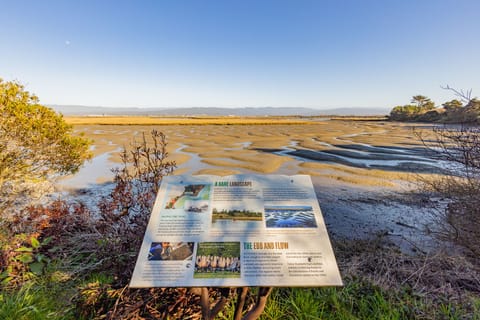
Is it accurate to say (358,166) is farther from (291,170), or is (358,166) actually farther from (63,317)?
(63,317)

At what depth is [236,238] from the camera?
205 centimetres

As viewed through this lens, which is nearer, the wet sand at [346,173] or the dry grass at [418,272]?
the dry grass at [418,272]

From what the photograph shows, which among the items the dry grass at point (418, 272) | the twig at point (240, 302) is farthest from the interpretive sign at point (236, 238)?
the dry grass at point (418, 272)

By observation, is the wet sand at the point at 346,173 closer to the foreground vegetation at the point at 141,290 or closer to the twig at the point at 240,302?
the foreground vegetation at the point at 141,290

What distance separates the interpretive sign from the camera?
1832 mm

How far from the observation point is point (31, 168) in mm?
5676

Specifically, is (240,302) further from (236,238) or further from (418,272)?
(418,272)

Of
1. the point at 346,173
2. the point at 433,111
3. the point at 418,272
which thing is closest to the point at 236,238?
the point at 418,272

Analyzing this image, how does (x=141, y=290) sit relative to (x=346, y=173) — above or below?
above

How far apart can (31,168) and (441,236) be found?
9.40 meters

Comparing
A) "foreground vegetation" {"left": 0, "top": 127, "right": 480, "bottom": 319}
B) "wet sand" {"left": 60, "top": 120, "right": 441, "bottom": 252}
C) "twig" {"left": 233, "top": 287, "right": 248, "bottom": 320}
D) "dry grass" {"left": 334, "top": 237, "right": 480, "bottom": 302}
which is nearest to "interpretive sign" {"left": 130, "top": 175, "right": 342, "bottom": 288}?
"twig" {"left": 233, "top": 287, "right": 248, "bottom": 320}

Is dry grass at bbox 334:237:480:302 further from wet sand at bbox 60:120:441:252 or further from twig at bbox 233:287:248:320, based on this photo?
twig at bbox 233:287:248:320

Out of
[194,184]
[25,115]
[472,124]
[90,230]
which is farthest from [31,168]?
[472,124]

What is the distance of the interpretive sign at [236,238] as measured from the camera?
72.1 inches
